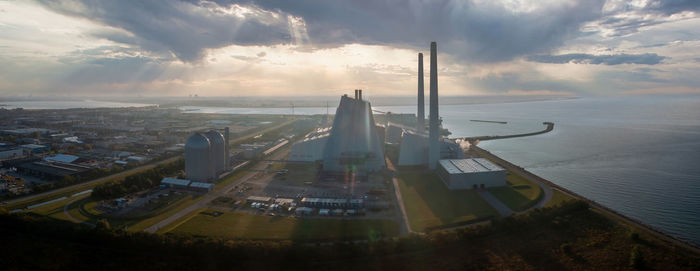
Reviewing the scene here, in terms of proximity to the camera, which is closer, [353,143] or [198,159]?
[198,159]

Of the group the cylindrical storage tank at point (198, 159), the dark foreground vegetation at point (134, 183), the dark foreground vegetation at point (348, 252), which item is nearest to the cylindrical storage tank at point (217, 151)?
the cylindrical storage tank at point (198, 159)

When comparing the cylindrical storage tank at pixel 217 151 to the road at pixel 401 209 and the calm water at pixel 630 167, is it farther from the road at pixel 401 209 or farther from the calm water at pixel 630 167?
the calm water at pixel 630 167

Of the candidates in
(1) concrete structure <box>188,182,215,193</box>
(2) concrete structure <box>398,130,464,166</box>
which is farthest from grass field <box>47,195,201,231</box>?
(2) concrete structure <box>398,130,464,166</box>

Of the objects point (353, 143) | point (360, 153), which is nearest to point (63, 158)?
point (353, 143)

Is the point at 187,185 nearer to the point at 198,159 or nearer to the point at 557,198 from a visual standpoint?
the point at 198,159

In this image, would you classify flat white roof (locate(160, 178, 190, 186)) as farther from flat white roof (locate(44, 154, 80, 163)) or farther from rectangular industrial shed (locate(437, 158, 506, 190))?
rectangular industrial shed (locate(437, 158, 506, 190))

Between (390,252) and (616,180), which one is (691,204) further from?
(390,252)

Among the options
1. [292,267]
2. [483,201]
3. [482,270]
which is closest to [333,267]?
[292,267]
